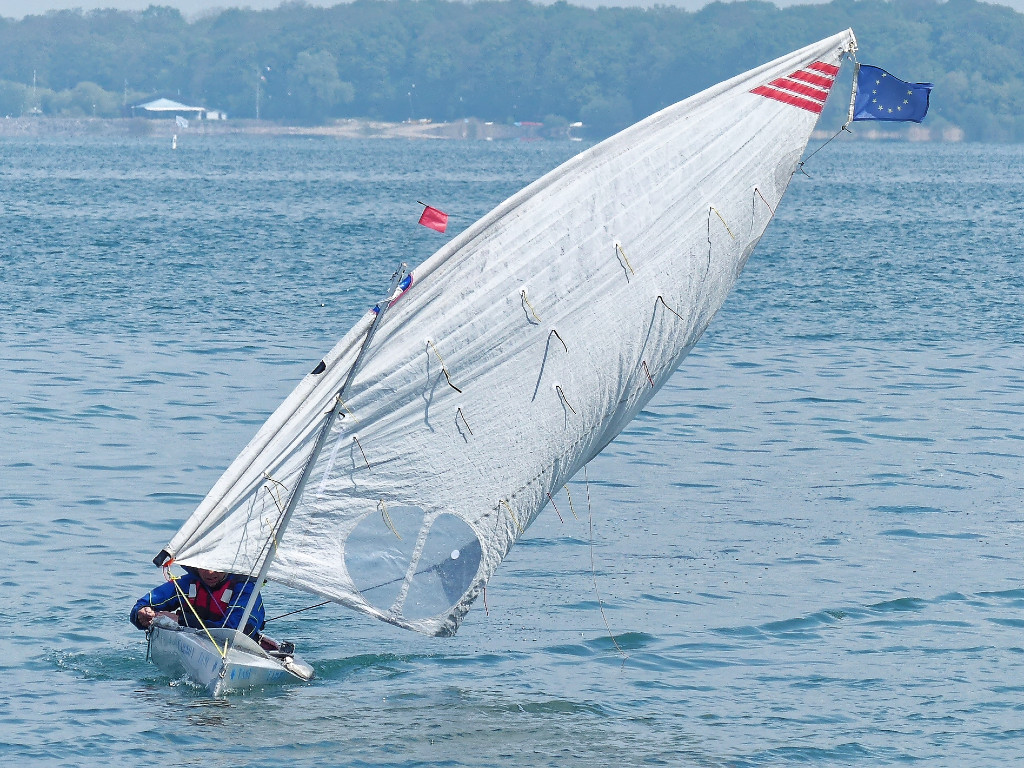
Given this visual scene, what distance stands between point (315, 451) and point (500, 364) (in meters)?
1.80

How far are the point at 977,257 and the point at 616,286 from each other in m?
47.6

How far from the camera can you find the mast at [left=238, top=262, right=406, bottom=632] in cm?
1299

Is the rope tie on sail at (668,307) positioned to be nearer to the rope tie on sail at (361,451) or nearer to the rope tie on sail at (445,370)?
the rope tie on sail at (445,370)

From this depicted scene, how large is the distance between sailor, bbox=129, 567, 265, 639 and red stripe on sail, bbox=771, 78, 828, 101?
6.69m

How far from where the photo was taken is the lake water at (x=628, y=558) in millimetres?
14352

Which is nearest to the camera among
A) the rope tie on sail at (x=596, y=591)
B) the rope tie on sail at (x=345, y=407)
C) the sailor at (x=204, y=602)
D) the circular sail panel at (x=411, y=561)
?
the rope tie on sail at (x=345, y=407)

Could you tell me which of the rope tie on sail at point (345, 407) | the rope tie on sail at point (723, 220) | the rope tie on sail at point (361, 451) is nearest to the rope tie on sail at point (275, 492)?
the rope tie on sail at point (361, 451)

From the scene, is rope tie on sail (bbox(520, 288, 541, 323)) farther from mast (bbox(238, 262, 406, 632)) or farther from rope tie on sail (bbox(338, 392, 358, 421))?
rope tie on sail (bbox(338, 392, 358, 421))

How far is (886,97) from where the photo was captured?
14.1 meters

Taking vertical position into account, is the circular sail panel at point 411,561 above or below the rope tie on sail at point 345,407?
below

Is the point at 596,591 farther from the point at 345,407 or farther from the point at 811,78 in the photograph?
the point at 811,78

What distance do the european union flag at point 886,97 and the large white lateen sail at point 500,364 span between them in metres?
0.31

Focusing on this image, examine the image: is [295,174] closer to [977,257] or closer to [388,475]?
[977,257]

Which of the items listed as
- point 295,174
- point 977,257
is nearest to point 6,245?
point 977,257
